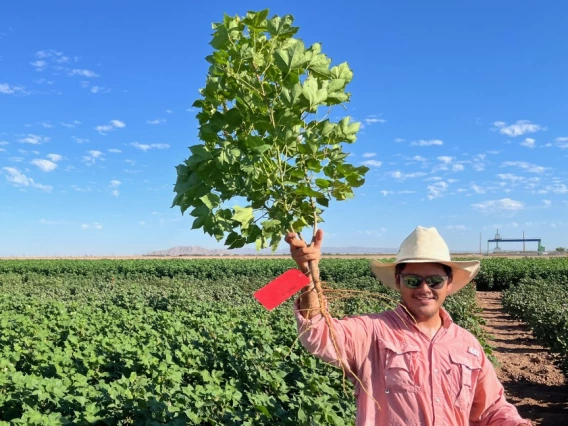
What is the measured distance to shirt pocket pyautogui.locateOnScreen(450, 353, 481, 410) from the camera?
2369mm

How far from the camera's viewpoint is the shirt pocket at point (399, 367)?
2291 mm

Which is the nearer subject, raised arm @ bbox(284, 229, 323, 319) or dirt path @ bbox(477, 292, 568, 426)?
raised arm @ bbox(284, 229, 323, 319)

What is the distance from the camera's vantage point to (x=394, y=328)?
7.96ft

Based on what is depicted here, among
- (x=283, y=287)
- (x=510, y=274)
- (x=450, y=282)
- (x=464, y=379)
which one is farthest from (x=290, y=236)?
(x=510, y=274)

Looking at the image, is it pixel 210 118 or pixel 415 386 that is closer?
pixel 415 386

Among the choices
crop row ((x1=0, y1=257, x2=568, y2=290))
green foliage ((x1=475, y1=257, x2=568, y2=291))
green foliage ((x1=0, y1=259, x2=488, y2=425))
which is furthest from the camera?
crop row ((x1=0, y1=257, x2=568, y2=290))

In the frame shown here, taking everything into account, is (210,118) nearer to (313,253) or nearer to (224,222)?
(224,222)

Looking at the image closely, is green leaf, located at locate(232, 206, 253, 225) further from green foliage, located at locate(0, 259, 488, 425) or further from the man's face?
green foliage, located at locate(0, 259, 488, 425)

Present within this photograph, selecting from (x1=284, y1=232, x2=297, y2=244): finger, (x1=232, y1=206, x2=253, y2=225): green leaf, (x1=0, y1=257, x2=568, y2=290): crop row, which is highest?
(x1=232, y1=206, x2=253, y2=225): green leaf

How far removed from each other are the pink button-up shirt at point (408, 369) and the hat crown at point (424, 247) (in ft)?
0.90

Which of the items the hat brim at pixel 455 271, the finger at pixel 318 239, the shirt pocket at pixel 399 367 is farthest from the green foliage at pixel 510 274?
the finger at pixel 318 239

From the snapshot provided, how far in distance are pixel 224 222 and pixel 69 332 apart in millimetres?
5613

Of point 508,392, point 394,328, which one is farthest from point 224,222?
point 508,392

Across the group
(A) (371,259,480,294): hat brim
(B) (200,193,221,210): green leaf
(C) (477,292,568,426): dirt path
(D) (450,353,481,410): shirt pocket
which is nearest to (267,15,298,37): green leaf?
(B) (200,193,221,210): green leaf
